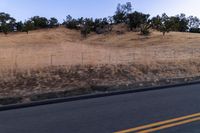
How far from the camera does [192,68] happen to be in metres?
19.5

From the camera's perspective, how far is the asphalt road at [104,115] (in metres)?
6.90

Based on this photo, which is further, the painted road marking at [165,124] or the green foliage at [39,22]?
the green foliage at [39,22]

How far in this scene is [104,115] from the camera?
26.6 ft

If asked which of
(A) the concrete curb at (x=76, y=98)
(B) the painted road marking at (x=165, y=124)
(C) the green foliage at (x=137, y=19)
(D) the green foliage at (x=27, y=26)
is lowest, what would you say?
(A) the concrete curb at (x=76, y=98)

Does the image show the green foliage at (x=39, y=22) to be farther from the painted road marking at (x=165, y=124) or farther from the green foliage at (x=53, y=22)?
the painted road marking at (x=165, y=124)

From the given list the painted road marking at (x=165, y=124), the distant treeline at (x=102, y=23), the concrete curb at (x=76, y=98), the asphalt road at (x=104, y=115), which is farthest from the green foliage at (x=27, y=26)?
the painted road marking at (x=165, y=124)

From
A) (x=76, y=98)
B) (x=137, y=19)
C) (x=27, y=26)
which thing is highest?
(x=137, y=19)

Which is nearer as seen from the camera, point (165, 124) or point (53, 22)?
point (165, 124)

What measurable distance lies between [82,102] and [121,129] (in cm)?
352

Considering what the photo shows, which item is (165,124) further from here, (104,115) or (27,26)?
(27,26)

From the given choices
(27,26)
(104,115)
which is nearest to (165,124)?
(104,115)

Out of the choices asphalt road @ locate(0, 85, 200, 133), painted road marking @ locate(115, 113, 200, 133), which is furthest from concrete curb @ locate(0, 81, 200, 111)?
painted road marking @ locate(115, 113, 200, 133)

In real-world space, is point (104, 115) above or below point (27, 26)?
below

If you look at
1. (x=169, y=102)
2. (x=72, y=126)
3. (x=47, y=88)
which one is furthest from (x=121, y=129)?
(x=47, y=88)
